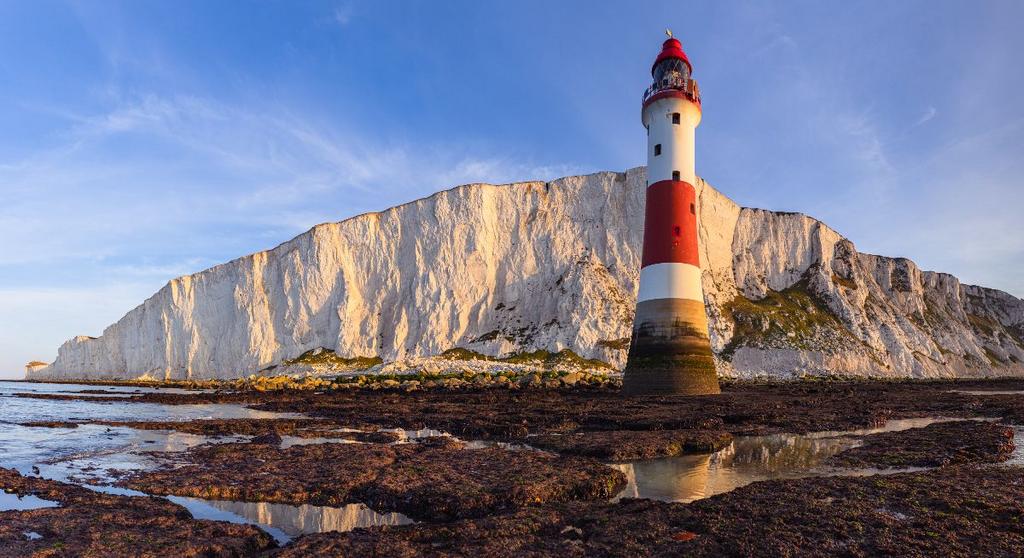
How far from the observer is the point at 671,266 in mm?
22281

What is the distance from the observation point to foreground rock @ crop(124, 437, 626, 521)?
22.3 ft

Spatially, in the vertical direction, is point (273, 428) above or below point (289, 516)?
below

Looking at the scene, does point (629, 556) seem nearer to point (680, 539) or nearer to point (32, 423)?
point (680, 539)

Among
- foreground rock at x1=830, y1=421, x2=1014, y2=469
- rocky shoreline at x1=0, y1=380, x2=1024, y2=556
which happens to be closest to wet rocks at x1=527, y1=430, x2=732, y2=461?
rocky shoreline at x1=0, y1=380, x2=1024, y2=556

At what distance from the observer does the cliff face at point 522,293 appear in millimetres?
56156

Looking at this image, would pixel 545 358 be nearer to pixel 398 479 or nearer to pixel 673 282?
pixel 673 282

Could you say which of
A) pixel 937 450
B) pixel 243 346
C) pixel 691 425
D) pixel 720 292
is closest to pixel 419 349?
pixel 243 346

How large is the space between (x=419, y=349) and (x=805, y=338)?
39346 millimetres

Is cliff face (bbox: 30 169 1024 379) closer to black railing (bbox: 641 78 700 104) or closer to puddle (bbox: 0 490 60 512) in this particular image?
black railing (bbox: 641 78 700 104)

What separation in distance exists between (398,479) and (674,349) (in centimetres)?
1639

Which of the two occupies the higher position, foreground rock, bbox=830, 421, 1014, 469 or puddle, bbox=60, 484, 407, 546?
foreground rock, bbox=830, 421, 1014, 469

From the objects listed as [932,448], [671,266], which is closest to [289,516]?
[932,448]

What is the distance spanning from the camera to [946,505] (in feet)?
19.7

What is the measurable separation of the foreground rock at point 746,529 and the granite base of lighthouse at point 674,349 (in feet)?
50.1
